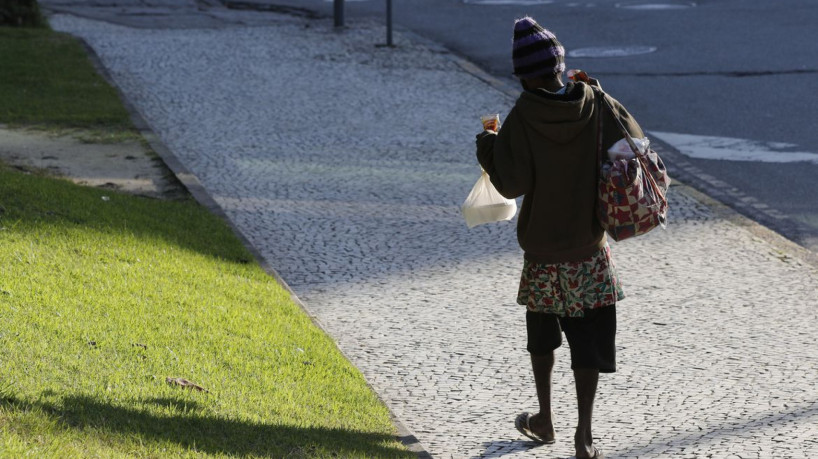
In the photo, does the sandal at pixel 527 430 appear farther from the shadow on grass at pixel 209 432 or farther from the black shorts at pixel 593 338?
the shadow on grass at pixel 209 432

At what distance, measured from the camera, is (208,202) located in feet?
25.4

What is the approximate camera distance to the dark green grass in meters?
3.83

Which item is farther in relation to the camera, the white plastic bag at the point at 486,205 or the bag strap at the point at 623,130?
the white plastic bag at the point at 486,205

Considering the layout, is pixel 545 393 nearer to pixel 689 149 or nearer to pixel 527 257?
pixel 527 257

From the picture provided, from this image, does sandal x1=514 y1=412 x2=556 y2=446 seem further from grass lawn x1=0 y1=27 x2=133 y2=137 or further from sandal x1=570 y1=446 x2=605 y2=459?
grass lawn x1=0 y1=27 x2=133 y2=137

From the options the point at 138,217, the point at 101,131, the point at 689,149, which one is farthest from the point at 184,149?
the point at 689,149

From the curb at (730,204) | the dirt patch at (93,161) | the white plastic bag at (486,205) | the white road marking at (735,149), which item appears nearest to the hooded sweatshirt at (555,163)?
the white plastic bag at (486,205)

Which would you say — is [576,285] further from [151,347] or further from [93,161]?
[93,161]

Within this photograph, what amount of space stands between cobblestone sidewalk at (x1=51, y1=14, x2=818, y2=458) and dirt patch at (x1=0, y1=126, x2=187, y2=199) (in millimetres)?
380

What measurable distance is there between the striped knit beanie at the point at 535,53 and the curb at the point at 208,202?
4.88ft

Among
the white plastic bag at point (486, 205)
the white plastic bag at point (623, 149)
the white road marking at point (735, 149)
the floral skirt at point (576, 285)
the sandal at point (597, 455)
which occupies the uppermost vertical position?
the white plastic bag at point (623, 149)

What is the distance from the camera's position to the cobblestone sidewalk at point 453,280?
4.62m

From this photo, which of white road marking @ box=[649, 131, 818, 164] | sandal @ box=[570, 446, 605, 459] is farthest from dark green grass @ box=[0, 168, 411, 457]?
white road marking @ box=[649, 131, 818, 164]

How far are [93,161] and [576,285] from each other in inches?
222
